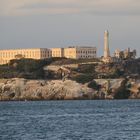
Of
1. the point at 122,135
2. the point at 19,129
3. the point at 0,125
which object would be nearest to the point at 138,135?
the point at 122,135

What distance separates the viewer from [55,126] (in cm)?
10694

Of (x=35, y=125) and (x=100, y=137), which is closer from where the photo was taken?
(x=100, y=137)

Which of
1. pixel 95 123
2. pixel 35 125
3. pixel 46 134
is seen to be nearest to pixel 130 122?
pixel 95 123

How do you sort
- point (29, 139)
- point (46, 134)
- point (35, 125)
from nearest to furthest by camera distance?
point (29, 139), point (46, 134), point (35, 125)

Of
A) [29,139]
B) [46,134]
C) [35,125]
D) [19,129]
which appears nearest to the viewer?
[29,139]

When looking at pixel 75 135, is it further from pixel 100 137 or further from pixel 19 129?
pixel 19 129

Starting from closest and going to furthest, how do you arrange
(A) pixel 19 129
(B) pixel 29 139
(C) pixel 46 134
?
(B) pixel 29 139 → (C) pixel 46 134 → (A) pixel 19 129

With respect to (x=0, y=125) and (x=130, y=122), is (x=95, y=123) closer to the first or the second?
(x=130, y=122)

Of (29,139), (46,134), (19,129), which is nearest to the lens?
(29,139)

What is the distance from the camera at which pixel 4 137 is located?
296ft

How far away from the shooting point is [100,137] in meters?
87.2

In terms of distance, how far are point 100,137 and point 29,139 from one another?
303 inches

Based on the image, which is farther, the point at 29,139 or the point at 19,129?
the point at 19,129

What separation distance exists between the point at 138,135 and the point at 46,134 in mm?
10822
